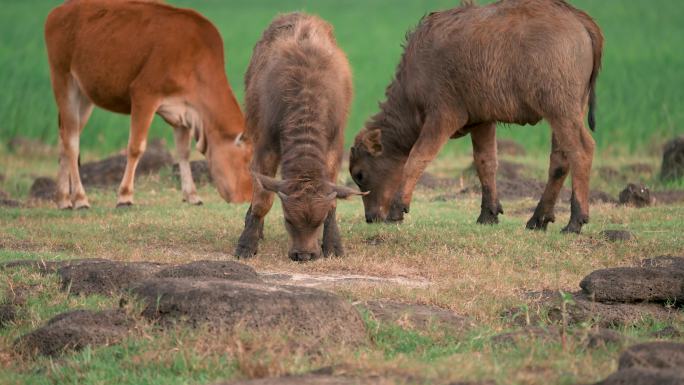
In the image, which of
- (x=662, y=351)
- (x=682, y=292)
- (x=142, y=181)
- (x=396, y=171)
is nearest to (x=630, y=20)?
(x=142, y=181)

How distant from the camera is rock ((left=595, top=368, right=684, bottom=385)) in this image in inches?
206

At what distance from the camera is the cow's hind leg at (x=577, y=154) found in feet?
32.5

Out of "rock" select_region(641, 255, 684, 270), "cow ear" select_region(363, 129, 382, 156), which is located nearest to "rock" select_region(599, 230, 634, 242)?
"rock" select_region(641, 255, 684, 270)

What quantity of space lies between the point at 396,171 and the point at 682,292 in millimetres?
3940

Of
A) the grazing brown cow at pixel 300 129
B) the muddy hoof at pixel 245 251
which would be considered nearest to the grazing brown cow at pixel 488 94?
the grazing brown cow at pixel 300 129

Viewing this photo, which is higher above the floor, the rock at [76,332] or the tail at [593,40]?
the tail at [593,40]

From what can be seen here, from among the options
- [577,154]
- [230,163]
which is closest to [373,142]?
[577,154]

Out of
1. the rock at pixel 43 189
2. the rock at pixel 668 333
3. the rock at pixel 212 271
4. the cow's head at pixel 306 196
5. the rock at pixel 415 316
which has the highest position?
the cow's head at pixel 306 196

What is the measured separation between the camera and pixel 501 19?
10.2 metres

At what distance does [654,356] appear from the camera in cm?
575

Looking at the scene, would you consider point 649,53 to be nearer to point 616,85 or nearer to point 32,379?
point 616,85

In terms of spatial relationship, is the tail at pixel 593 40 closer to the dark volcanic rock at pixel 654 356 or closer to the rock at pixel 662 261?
the rock at pixel 662 261

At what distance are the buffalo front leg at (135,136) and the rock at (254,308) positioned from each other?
5977mm

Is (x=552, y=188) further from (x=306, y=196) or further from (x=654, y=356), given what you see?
(x=654, y=356)
